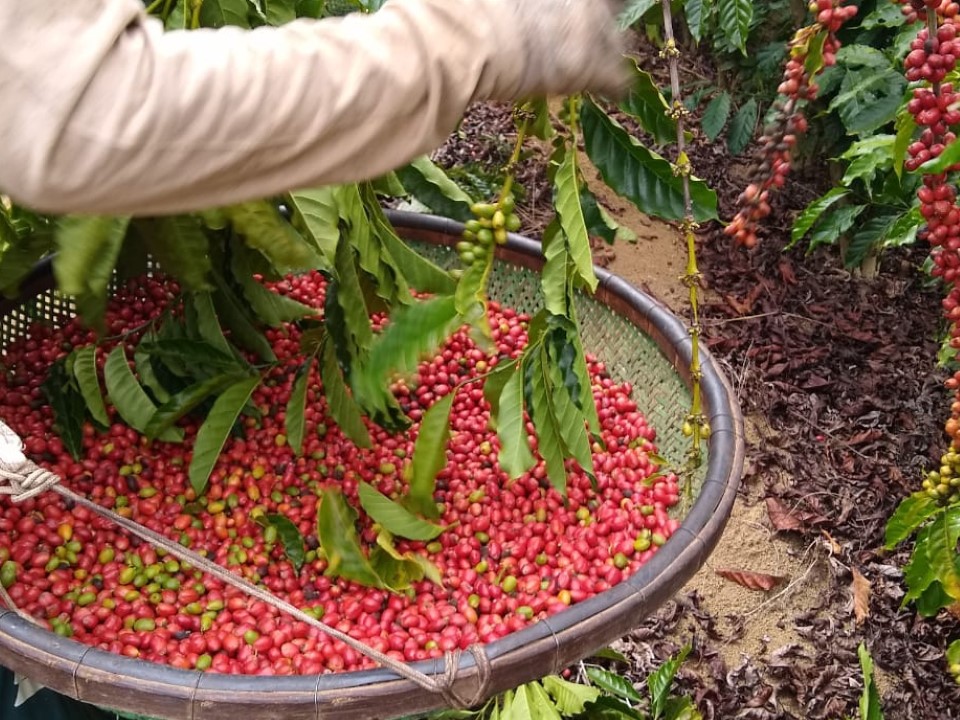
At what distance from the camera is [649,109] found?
142 centimetres

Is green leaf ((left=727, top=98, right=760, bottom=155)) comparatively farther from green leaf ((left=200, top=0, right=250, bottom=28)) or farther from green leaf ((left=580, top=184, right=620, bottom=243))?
green leaf ((left=200, top=0, right=250, bottom=28))

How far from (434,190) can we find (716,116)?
1.75 m

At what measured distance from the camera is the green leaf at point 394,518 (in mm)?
1560

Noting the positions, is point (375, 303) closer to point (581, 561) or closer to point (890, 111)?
point (581, 561)

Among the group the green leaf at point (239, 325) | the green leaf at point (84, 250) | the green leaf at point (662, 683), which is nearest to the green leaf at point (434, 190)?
the green leaf at point (239, 325)

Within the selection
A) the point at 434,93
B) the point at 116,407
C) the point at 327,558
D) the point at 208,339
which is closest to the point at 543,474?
the point at 327,558

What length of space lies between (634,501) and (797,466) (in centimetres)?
109

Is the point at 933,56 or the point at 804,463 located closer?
the point at 933,56

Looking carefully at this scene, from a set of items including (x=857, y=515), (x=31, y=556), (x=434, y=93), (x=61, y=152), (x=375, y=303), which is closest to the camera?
(x=61, y=152)

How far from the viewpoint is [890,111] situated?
2.49 m

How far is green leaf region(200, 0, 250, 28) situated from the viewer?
1394 millimetres

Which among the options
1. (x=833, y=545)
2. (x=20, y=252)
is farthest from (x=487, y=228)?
A: (x=833, y=545)

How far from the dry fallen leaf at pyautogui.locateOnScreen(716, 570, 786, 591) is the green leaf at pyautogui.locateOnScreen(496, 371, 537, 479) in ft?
3.47

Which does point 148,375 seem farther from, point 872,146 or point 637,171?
point 872,146
